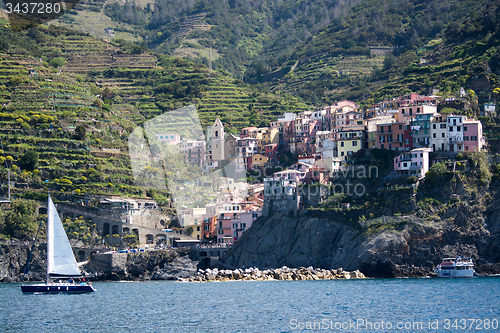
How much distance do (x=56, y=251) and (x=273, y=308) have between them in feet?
74.7

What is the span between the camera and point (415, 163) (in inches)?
3214

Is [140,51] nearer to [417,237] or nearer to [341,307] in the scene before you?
[417,237]

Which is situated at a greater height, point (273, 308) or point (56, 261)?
point (56, 261)

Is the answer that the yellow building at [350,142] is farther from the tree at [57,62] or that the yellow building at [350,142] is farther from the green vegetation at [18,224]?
the tree at [57,62]

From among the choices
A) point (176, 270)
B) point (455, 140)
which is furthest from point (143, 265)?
point (455, 140)

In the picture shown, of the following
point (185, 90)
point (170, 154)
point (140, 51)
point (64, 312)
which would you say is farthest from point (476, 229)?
point (140, 51)

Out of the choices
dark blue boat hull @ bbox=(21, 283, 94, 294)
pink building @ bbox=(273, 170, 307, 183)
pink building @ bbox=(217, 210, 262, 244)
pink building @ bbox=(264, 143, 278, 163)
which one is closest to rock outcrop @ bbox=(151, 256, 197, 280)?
pink building @ bbox=(217, 210, 262, 244)

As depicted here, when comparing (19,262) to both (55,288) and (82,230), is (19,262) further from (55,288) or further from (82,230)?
(55,288)

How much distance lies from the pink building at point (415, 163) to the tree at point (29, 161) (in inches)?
1833

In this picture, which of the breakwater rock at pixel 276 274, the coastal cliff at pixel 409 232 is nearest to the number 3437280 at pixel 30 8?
the breakwater rock at pixel 276 274

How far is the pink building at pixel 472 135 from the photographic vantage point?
82125mm

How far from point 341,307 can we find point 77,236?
147ft

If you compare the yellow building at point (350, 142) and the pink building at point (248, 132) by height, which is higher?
the pink building at point (248, 132)

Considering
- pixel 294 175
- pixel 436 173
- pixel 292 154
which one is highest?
pixel 292 154
